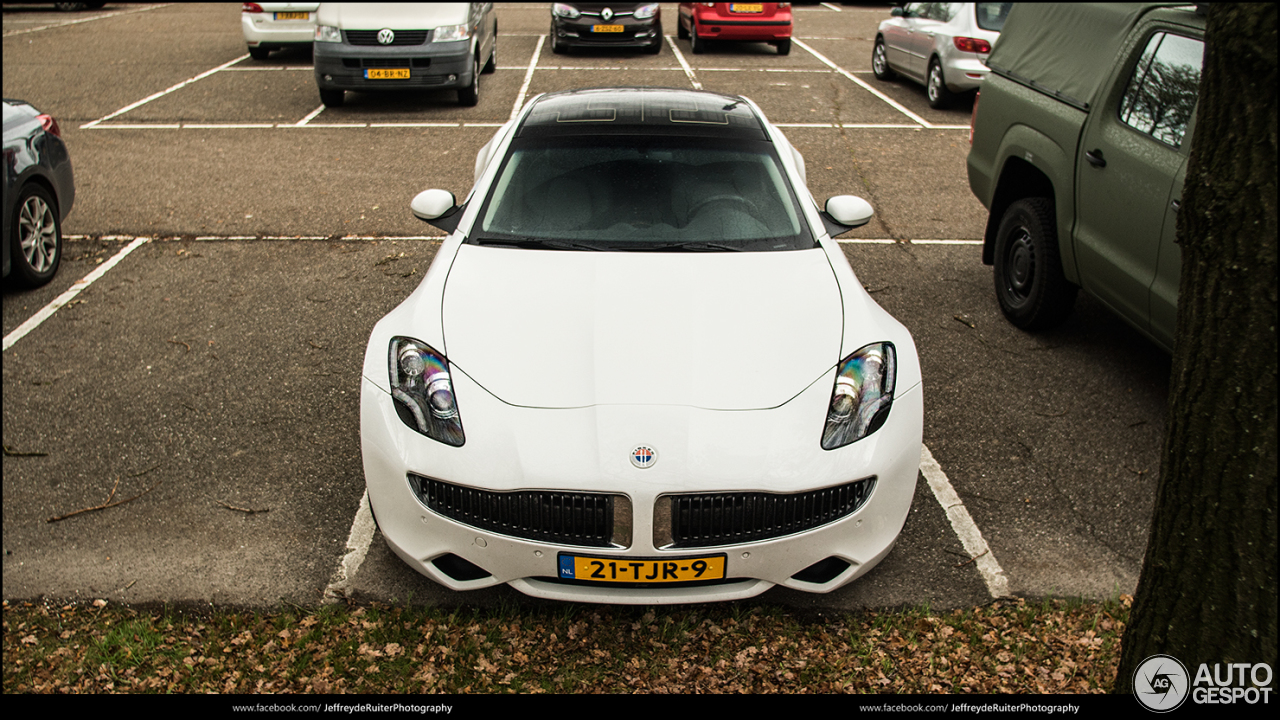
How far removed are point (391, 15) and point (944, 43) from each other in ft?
23.5

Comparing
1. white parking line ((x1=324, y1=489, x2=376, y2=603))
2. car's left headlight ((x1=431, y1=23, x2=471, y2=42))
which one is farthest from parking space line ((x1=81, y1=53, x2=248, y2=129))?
white parking line ((x1=324, y1=489, x2=376, y2=603))

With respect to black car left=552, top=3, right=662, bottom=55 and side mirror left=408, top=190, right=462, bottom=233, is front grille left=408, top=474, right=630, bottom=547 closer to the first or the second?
side mirror left=408, top=190, right=462, bottom=233

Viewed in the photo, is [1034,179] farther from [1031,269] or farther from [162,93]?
[162,93]

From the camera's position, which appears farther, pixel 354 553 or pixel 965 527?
pixel 965 527

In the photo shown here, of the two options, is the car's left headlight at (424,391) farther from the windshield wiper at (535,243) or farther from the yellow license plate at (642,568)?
the windshield wiper at (535,243)

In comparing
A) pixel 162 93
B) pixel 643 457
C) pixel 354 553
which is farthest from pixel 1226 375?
pixel 162 93

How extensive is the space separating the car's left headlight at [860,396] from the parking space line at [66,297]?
495cm

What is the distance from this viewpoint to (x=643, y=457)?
2.99 m

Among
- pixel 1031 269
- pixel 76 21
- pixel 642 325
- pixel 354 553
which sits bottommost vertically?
pixel 354 553

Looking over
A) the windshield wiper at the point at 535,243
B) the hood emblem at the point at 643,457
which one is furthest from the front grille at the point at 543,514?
the windshield wiper at the point at 535,243

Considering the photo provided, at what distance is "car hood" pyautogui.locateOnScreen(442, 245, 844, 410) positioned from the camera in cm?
325

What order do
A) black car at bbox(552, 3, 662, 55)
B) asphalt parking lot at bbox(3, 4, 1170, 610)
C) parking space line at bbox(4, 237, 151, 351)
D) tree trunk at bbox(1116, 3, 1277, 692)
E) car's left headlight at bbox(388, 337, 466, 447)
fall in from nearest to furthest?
tree trunk at bbox(1116, 3, 1277, 692)
car's left headlight at bbox(388, 337, 466, 447)
asphalt parking lot at bbox(3, 4, 1170, 610)
parking space line at bbox(4, 237, 151, 351)
black car at bbox(552, 3, 662, 55)

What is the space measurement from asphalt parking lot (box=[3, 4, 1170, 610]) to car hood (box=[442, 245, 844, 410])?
2.87ft
